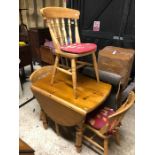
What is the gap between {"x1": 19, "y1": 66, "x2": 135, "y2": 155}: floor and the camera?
5.52 ft

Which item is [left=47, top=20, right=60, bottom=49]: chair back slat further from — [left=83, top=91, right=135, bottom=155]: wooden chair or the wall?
the wall

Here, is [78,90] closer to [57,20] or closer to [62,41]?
[62,41]

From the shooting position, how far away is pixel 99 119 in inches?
63.5

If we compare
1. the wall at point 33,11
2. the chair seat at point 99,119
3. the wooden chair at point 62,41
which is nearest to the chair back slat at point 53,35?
the wooden chair at point 62,41

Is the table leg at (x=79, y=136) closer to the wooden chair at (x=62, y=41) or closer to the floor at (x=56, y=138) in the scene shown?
the floor at (x=56, y=138)

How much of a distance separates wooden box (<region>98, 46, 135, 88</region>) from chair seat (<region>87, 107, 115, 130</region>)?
2.12ft

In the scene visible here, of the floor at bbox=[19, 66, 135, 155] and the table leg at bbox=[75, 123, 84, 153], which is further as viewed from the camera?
the floor at bbox=[19, 66, 135, 155]

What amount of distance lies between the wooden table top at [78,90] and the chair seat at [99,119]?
0.18 metres

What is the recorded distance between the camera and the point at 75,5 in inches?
122

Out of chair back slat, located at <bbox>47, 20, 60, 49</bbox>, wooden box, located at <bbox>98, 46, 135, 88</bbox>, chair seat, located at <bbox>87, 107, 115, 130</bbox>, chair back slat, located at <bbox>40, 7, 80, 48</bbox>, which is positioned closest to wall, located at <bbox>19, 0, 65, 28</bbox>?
wooden box, located at <bbox>98, 46, 135, 88</bbox>
